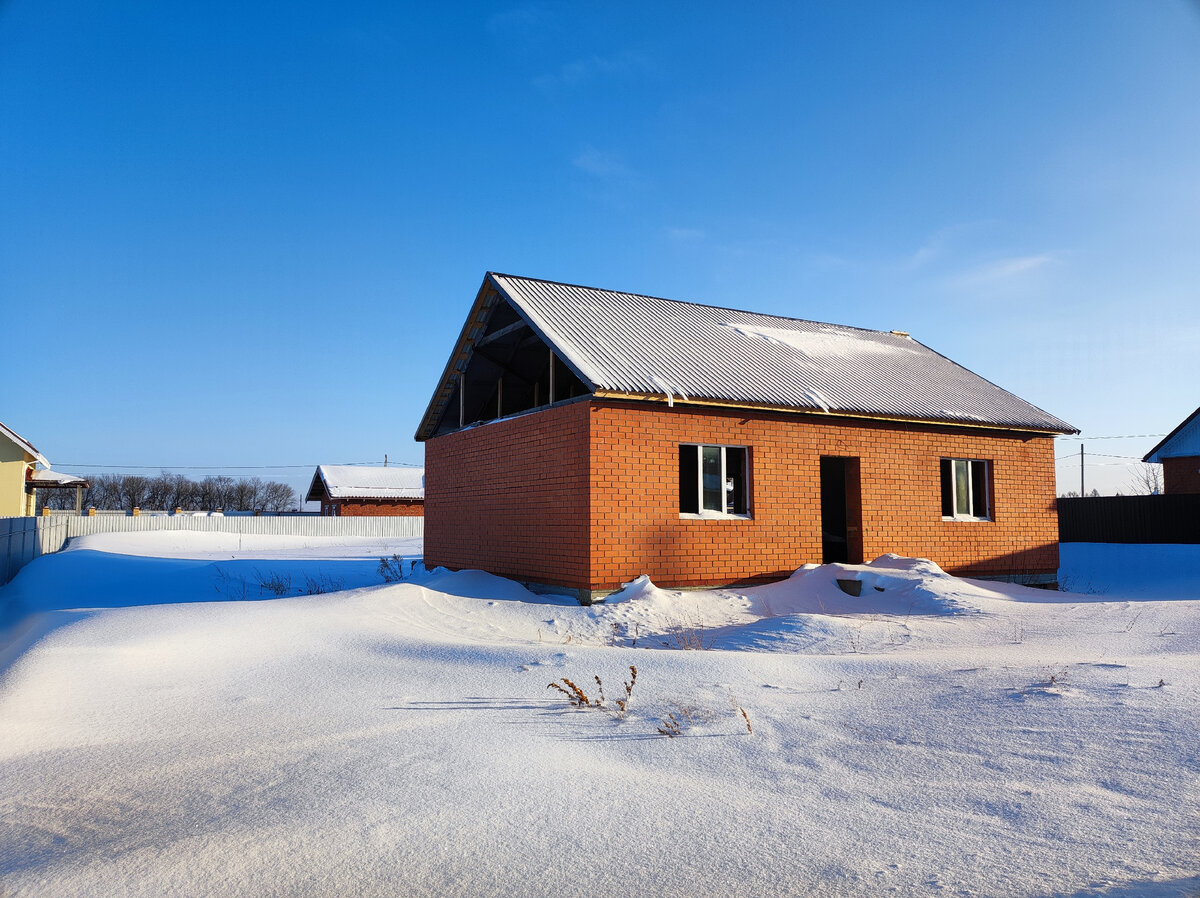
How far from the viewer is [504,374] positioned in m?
15.3

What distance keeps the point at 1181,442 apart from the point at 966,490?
56.6 feet

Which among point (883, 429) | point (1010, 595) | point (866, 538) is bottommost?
point (1010, 595)

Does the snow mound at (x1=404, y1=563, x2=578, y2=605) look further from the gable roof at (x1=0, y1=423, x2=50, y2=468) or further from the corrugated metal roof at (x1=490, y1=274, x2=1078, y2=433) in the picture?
the gable roof at (x1=0, y1=423, x2=50, y2=468)

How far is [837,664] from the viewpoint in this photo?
21.7 ft

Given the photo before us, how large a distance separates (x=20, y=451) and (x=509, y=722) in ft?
107

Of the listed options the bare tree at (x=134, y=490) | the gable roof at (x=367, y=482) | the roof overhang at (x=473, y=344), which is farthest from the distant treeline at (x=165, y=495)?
the roof overhang at (x=473, y=344)

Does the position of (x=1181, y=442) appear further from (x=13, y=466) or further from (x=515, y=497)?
(x=13, y=466)

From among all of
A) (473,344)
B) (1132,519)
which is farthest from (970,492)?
(1132,519)

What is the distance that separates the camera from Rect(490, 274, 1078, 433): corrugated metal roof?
12500 millimetres

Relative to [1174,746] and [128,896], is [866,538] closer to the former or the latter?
[1174,746]

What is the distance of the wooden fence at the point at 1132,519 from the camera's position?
78.3 feet

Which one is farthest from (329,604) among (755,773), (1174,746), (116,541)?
(116,541)

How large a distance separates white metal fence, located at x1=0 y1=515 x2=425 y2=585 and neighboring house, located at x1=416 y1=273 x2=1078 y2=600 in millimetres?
12554

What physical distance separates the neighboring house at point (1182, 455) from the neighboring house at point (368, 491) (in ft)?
116
